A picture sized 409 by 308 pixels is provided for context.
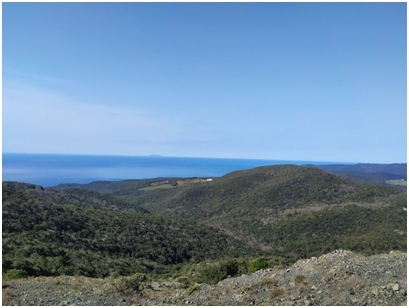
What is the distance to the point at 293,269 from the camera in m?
9.95

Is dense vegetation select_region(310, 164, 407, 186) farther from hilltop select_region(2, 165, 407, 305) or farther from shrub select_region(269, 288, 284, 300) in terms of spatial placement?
shrub select_region(269, 288, 284, 300)

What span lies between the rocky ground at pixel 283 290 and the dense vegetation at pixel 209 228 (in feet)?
10.8

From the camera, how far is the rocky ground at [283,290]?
23.9 feet

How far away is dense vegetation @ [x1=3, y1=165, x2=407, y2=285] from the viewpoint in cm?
1755

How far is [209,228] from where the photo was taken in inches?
1389

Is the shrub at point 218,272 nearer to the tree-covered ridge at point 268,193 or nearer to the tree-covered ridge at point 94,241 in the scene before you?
the tree-covered ridge at point 94,241

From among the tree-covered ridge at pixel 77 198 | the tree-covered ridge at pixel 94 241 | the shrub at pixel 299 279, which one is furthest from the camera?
the tree-covered ridge at pixel 77 198

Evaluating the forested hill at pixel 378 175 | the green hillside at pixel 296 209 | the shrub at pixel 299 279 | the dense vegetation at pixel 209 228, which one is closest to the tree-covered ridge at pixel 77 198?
the dense vegetation at pixel 209 228

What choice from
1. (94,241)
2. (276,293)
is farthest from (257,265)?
(94,241)

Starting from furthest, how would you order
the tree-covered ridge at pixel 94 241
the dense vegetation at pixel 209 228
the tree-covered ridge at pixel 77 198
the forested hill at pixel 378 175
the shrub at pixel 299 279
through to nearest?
1. the forested hill at pixel 378 175
2. the tree-covered ridge at pixel 77 198
3. the dense vegetation at pixel 209 228
4. the tree-covered ridge at pixel 94 241
5. the shrub at pixel 299 279

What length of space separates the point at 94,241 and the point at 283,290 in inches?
732

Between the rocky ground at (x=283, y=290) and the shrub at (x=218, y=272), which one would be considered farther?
the shrub at (x=218, y=272)

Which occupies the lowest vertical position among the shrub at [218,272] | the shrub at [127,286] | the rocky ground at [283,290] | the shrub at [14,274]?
the shrub at [218,272]

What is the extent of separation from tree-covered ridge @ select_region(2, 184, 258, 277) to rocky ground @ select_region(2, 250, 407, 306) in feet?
16.6
